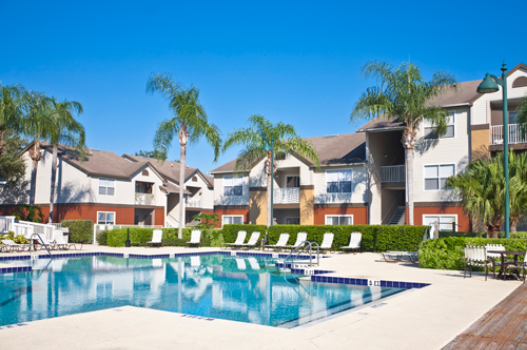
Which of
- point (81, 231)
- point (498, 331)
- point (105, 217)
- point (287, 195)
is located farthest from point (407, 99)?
point (105, 217)

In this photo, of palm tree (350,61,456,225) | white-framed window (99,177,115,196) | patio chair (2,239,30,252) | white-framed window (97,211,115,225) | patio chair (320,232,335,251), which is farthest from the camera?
white-framed window (99,177,115,196)

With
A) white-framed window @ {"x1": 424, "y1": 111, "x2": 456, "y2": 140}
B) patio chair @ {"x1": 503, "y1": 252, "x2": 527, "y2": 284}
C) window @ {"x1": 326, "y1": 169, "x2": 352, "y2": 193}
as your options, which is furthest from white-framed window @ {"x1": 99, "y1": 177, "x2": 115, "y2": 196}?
patio chair @ {"x1": 503, "y1": 252, "x2": 527, "y2": 284}

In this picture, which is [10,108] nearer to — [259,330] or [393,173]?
[393,173]

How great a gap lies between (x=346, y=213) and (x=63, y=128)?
21.0 metres

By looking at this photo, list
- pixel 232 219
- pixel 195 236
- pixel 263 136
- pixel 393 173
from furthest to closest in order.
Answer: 1. pixel 232 219
2. pixel 393 173
3. pixel 263 136
4. pixel 195 236

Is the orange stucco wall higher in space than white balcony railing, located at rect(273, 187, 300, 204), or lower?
lower

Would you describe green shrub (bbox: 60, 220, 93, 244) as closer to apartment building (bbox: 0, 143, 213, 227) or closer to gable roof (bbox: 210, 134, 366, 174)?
apartment building (bbox: 0, 143, 213, 227)

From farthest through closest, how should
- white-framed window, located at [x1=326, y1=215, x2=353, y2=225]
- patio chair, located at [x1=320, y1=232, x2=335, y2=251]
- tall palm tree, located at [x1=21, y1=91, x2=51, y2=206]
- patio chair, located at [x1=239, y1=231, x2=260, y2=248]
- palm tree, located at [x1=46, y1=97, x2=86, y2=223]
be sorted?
palm tree, located at [x1=46, y1=97, x2=86, y2=223]
tall palm tree, located at [x1=21, y1=91, x2=51, y2=206]
white-framed window, located at [x1=326, y1=215, x2=353, y2=225]
patio chair, located at [x1=239, y1=231, x2=260, y2=248]
patio chair, located at [x1=320, y1=232, x2=335, y2=251]

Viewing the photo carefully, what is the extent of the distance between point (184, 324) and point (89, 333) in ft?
4.32

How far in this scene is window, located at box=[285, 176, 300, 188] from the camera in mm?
33156

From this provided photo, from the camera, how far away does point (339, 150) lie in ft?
105

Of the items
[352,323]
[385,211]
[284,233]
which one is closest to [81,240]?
[284,233]

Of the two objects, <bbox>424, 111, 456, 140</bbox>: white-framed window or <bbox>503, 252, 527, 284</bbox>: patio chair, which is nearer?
<bbox>503, 252, 527, 284</bbox>: patio chair

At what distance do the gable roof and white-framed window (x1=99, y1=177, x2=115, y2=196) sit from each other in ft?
29.0
